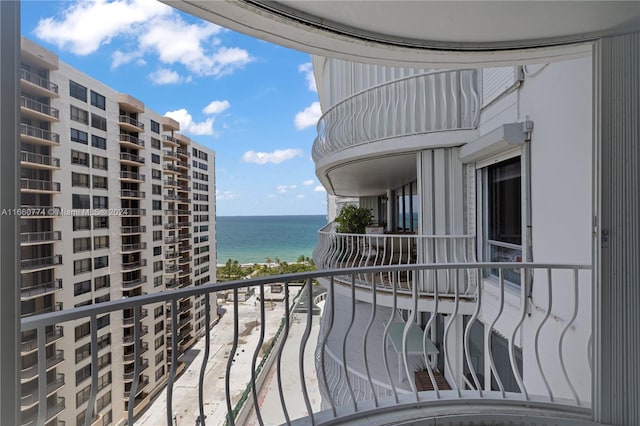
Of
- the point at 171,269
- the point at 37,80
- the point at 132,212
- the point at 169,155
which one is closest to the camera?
the point at 37,80

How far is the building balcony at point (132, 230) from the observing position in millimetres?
2507

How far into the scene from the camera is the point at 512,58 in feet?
5.04

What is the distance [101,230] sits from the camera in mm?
2201

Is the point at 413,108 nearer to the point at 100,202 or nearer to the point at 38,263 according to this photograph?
the point at 100,202

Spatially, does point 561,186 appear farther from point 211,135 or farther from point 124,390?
point 211,135

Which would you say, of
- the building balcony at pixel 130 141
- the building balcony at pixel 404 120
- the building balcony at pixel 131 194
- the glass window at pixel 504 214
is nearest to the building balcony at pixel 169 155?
the building balcony at pixel 130 141

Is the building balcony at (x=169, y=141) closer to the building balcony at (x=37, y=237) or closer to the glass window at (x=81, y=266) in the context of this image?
the glass window at (x=81, y=266)

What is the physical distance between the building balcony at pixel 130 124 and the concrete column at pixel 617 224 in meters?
3.56

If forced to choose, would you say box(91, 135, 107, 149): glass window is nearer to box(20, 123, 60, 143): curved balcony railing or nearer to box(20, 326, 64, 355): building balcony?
box(20, 123, 60, 143): curved balcony railing

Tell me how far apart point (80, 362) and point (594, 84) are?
276 cm

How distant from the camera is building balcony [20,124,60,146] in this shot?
885 millimetres

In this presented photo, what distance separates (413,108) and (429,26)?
9.67 feet

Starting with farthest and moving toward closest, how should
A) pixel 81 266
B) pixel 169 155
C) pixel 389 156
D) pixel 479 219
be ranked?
pixel 389 156 < pixel 169 155 < pixel 479 219 < pixel 81 266

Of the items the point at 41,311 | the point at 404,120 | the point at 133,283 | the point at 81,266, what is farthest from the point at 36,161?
the point at 404,120
